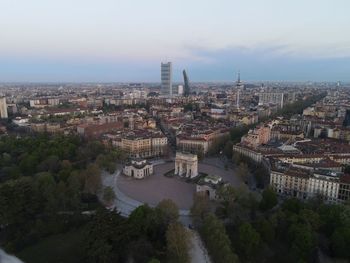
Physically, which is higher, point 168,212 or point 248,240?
point 168,212

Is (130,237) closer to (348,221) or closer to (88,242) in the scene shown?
(88,242)

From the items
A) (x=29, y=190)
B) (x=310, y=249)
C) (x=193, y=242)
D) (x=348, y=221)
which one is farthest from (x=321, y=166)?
(x=29, y=190)

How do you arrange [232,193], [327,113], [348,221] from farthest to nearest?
[327,113] < [232,193] < [348,221]

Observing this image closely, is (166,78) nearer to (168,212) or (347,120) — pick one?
(347,120)

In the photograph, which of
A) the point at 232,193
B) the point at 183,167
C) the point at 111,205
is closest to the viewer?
the point at 232,193

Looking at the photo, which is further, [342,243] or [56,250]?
[56,250]

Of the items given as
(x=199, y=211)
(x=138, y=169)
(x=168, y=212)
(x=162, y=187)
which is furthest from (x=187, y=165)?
(x=168, y=212)

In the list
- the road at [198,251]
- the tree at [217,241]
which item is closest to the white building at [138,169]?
the road at [198,251]
